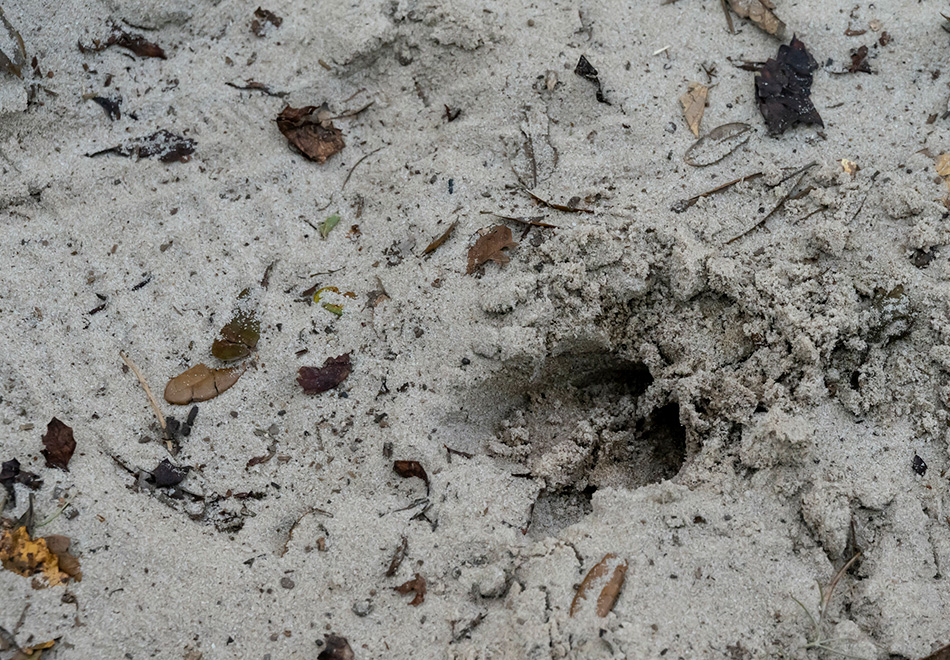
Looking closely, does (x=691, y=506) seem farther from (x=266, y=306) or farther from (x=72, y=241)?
(x=72, y=241)

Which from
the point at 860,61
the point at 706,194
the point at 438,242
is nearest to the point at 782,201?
the point at 706,194

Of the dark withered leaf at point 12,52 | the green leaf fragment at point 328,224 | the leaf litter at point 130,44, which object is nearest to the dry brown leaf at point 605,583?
the green leaf fragment at point 328,224

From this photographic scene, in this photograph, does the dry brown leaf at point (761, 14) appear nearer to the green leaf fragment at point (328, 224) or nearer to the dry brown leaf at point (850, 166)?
the dry brown leaf at point (850, 166)

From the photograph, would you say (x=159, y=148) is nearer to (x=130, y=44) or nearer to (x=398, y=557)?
(x=130, y=44)

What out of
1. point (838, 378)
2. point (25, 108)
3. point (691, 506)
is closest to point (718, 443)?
point (691, 506)

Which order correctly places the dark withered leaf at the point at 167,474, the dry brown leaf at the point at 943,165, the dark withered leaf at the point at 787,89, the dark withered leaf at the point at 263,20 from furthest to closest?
the dark withered leaf at the point at 263,20
the dark withered leaf at the point at 787,89
the dry brown leaf at the point at 943,165
the dark withered leaf at the point at 167,474

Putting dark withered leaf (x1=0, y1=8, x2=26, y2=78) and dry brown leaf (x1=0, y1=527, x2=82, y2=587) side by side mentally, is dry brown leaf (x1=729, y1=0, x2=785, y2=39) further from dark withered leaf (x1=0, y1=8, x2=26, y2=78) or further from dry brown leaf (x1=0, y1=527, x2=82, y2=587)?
dry brown leaf (x1=0, y1=527, x2=82, y2=587)
